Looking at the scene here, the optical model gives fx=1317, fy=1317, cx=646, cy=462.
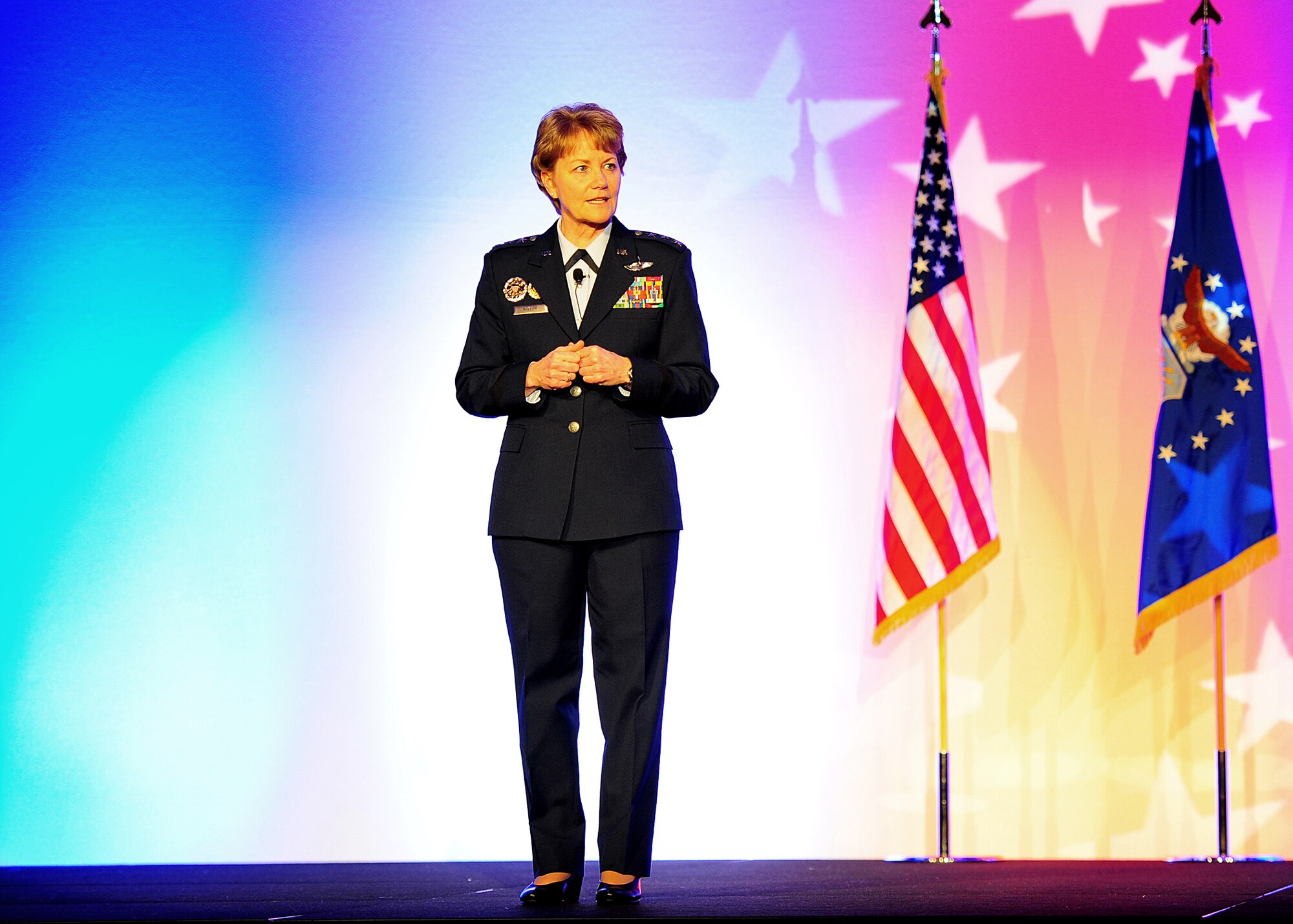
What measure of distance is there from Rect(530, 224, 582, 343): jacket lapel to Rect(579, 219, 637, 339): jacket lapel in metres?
0.03

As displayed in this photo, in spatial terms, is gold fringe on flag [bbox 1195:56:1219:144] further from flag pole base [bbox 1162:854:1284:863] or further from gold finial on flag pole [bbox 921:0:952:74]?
flag pole base [bbox 1162:854:1284:863]

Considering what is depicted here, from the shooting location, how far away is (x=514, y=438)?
93.5 inches

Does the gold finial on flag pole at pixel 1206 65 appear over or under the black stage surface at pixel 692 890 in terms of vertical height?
over

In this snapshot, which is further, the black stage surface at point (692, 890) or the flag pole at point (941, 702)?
the flag pole at point (941, 702)

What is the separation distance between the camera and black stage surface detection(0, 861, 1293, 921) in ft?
7.38

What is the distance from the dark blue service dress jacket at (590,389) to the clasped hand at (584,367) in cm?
4

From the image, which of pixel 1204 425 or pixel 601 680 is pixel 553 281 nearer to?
pixel 601 680

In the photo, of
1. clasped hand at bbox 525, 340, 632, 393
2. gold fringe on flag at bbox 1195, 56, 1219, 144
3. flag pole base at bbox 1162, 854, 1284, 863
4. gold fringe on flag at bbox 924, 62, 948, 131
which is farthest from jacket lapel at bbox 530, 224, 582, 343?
flag pole base at bbox 1162, 854, 1284, 863

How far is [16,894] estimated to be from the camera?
274 centimetres

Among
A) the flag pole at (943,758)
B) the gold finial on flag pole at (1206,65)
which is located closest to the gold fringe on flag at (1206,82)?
the gold finial on flag pole at (1206,65)

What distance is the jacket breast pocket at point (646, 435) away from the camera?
92.4 inches

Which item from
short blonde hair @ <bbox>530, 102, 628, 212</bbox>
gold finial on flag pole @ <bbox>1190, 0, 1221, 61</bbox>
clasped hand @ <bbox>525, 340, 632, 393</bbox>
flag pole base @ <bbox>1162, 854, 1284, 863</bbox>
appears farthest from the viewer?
gold finial on flag pole @ <bbox>1190, 0, 1221, 61</bbox>

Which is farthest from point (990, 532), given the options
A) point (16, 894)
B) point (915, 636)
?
point (16, 894)

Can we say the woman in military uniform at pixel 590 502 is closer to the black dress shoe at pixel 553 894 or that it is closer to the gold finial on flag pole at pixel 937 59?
the black dress shoe at pixel 553 894
